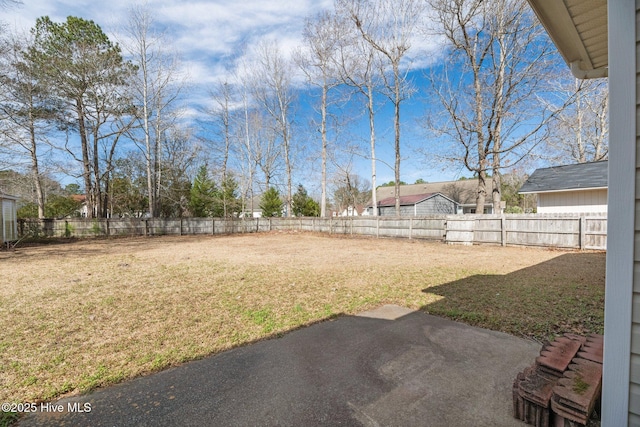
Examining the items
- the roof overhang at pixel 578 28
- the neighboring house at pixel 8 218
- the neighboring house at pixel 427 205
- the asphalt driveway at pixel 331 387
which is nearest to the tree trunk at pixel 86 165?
the neighboring house at pixel 8 218

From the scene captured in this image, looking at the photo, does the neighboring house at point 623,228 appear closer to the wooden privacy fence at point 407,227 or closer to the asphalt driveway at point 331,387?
the asphalt driveway at point 331,387

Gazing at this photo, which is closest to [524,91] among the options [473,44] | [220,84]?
[473,44]

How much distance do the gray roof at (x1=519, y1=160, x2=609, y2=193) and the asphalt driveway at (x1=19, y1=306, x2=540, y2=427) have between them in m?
12.8

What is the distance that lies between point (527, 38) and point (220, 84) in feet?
60.7

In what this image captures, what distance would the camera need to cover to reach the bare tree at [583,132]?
1455 centimetres

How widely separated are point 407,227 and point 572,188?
6824 millimetres

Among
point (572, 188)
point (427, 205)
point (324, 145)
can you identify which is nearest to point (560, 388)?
point (572, 188)

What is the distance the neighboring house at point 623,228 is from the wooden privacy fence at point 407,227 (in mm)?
10024

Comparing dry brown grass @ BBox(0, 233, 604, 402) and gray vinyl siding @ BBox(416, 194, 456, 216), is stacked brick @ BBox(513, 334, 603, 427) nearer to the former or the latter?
dry brown grass @ BBox(0, 233, 604, 402)

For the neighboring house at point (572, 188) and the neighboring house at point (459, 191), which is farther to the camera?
the neighboring house at point (459, 191)

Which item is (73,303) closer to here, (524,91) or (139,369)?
(139,369)

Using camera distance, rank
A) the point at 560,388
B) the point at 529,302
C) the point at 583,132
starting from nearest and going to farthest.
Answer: the point at 560,388
the point at 529,302
the point at 583,132

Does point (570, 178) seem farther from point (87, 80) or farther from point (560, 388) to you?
point (87, 80)

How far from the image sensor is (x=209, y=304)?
4.08 metres
